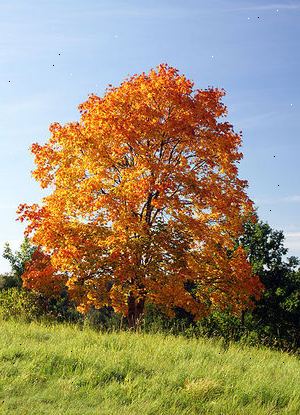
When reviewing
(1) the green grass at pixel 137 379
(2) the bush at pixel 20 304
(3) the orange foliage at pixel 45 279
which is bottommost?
(1) the green grass at pixel 137 379

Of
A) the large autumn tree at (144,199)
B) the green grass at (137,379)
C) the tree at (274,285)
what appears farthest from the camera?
the tree at (274,285)

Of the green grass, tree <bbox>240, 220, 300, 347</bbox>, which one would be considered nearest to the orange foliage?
the green grass

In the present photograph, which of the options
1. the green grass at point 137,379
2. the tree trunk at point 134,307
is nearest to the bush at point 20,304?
the tree trunk at point 134,307

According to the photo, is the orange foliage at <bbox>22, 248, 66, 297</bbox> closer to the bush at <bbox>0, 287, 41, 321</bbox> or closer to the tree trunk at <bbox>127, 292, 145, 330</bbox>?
the bush at <bbox>0, 287, 41, 321</bbox>

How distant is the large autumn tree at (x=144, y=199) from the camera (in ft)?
75.9

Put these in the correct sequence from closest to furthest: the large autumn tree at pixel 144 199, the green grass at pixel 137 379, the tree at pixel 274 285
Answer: the green grass at pixel 137 379
the large autumn tree at pixel 144 199
the tree at pixel 274 285

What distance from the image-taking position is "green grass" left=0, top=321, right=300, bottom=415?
10297 millimetres

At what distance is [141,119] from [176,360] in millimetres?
13256

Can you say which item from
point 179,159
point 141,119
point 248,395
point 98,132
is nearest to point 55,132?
point 98,132

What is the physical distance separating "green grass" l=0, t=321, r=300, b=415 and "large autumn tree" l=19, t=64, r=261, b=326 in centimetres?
805

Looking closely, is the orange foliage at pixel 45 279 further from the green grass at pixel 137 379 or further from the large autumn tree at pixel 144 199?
the green grass at pixel 137 379

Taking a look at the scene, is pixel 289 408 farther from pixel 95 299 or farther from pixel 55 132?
pixel 55 132

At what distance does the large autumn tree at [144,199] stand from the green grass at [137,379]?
805 centimetres

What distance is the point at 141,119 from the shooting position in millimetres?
24141
